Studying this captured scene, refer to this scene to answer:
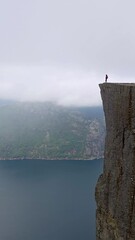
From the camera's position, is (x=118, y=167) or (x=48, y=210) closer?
(x=118, y=167)

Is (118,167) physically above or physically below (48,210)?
above

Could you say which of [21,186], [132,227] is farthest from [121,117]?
[21,186]

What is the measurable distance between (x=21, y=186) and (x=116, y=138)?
177895 mm

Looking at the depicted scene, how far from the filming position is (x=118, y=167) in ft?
58.8

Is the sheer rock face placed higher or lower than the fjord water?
higher

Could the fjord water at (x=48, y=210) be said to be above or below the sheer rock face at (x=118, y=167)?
below

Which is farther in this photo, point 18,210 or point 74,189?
point 74,189

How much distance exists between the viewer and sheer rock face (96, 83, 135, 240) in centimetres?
1688

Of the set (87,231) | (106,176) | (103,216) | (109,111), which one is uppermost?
(109,111)

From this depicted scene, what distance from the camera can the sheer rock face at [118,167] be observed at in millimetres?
16875

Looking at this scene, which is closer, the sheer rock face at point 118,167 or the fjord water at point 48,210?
the sheer rock face at point 118,167

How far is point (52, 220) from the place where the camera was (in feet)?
424

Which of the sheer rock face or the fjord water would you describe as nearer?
the sheer rock face

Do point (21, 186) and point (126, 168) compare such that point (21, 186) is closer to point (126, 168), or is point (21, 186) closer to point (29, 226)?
point (29, 226)
